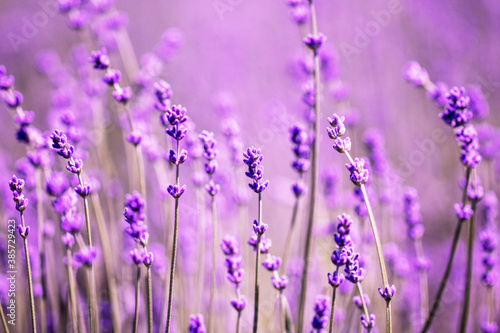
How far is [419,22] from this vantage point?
3268mm

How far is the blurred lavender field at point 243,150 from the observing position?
1.41 metres

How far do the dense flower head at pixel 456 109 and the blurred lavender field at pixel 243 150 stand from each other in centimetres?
5

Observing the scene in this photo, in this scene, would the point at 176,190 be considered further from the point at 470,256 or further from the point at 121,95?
the point at 470,256

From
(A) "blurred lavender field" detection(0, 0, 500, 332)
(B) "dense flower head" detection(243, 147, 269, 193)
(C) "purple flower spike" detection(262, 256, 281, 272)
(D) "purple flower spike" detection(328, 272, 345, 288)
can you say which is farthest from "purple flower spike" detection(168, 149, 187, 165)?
(D) "purple flower spike" detection(328, 272, 345, 288)

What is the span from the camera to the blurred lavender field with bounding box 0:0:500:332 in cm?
141

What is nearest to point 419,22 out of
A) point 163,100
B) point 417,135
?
point 417,135

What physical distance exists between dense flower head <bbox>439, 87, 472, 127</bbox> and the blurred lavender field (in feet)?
0.16

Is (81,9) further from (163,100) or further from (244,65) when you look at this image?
(244,65)

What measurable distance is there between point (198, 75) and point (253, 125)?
3.23 ft

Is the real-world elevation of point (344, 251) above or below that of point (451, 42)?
below

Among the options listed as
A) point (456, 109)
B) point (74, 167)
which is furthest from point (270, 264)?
point (456, 109)

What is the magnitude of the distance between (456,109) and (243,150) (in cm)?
101

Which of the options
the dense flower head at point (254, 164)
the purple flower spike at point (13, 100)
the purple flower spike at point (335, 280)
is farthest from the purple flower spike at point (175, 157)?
the purple flower spike at point (13, 100)

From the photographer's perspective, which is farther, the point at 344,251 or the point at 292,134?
the point at 292,134
